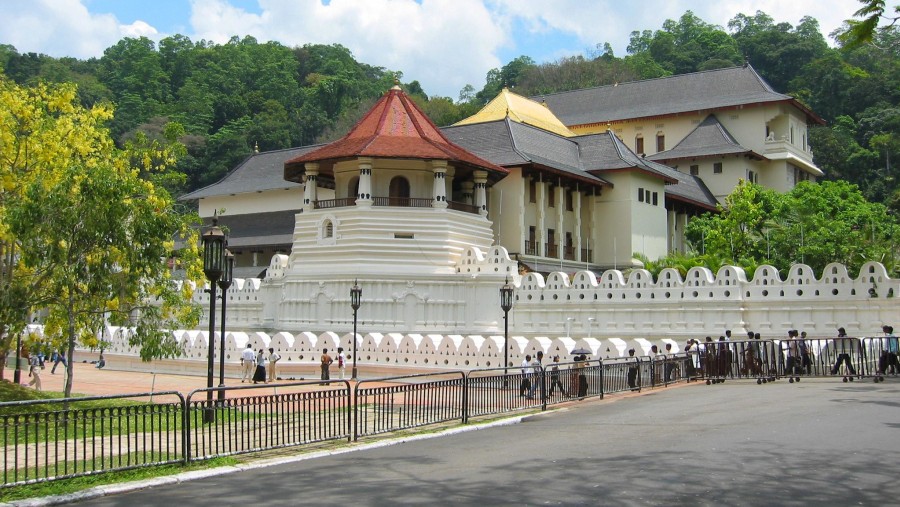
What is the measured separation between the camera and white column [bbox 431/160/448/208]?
1404 inches

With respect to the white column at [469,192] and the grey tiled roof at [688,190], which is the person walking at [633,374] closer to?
the white column at [469,192]

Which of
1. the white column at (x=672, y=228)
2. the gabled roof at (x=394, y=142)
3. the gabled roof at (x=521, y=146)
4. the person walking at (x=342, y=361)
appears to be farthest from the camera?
the white column at (x=672, y=228)

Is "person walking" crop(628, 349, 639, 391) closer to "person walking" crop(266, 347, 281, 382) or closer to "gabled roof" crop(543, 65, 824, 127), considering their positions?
"person walking" crop(266, 347, 281, 382)

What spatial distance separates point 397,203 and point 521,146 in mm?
9163

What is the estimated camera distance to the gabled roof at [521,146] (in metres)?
41.2

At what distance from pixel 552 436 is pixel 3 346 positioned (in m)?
11.7

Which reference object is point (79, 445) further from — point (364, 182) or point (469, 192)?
point (469, 192)

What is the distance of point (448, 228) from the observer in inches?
1393

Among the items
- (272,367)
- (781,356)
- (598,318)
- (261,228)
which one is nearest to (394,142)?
(598,318)

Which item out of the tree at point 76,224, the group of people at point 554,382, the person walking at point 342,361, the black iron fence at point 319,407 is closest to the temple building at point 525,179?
the person walking at point 342,361

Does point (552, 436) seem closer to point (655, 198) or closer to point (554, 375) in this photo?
point (554, 375)

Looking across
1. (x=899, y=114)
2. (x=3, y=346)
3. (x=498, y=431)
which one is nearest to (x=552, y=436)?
(x=498, y=431)

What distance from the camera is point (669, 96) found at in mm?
65000

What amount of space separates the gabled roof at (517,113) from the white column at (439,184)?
14680mm
